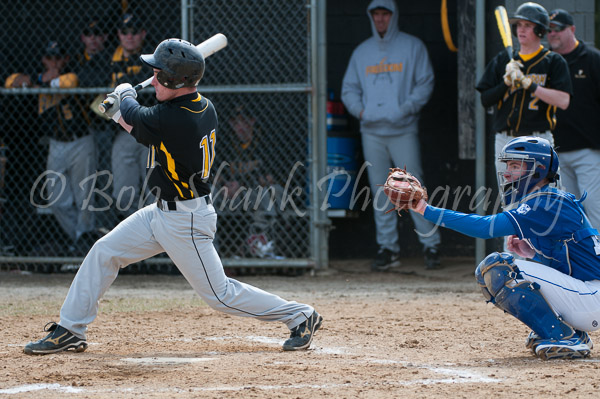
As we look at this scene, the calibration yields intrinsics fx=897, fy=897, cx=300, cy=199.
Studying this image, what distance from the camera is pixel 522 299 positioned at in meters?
4.34

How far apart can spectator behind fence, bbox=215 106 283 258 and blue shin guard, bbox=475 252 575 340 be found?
3.90 meters

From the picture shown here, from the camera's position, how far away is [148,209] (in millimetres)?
4668

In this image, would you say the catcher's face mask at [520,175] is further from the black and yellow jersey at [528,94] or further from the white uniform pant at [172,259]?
the black and yellow jersey at [528,94]

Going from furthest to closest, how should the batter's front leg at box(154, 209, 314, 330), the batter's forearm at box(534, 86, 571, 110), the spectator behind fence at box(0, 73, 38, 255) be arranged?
the spectator behind fence at box(0, 73, 38, 255) < the batter's forearm at box(534, 86, 571, 110) < the batter's front leg at box(154, 209, 314, 330)

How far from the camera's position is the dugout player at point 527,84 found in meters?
6.67

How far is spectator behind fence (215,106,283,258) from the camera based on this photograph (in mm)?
8141

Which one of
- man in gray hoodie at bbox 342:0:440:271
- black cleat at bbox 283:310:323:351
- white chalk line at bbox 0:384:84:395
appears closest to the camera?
white chalk line at bbox 0:384:84:395

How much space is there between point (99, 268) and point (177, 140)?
30.6 inches

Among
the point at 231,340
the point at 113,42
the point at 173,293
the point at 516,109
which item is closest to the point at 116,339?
the point at 231,340

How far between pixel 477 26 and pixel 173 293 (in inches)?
133

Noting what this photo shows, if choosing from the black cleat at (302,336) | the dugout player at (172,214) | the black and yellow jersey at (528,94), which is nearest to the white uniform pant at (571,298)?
the black cleat at (302,336)

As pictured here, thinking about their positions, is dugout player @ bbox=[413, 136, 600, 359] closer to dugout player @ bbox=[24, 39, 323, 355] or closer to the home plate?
dugout player @ bbox=[24, 39, 323, 355]

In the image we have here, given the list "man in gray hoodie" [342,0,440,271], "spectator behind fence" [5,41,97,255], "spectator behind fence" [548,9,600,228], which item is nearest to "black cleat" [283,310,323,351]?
"spectator behind fence" [548,9,600,228]

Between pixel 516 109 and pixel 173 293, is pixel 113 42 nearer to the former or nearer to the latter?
pixel 173 293
